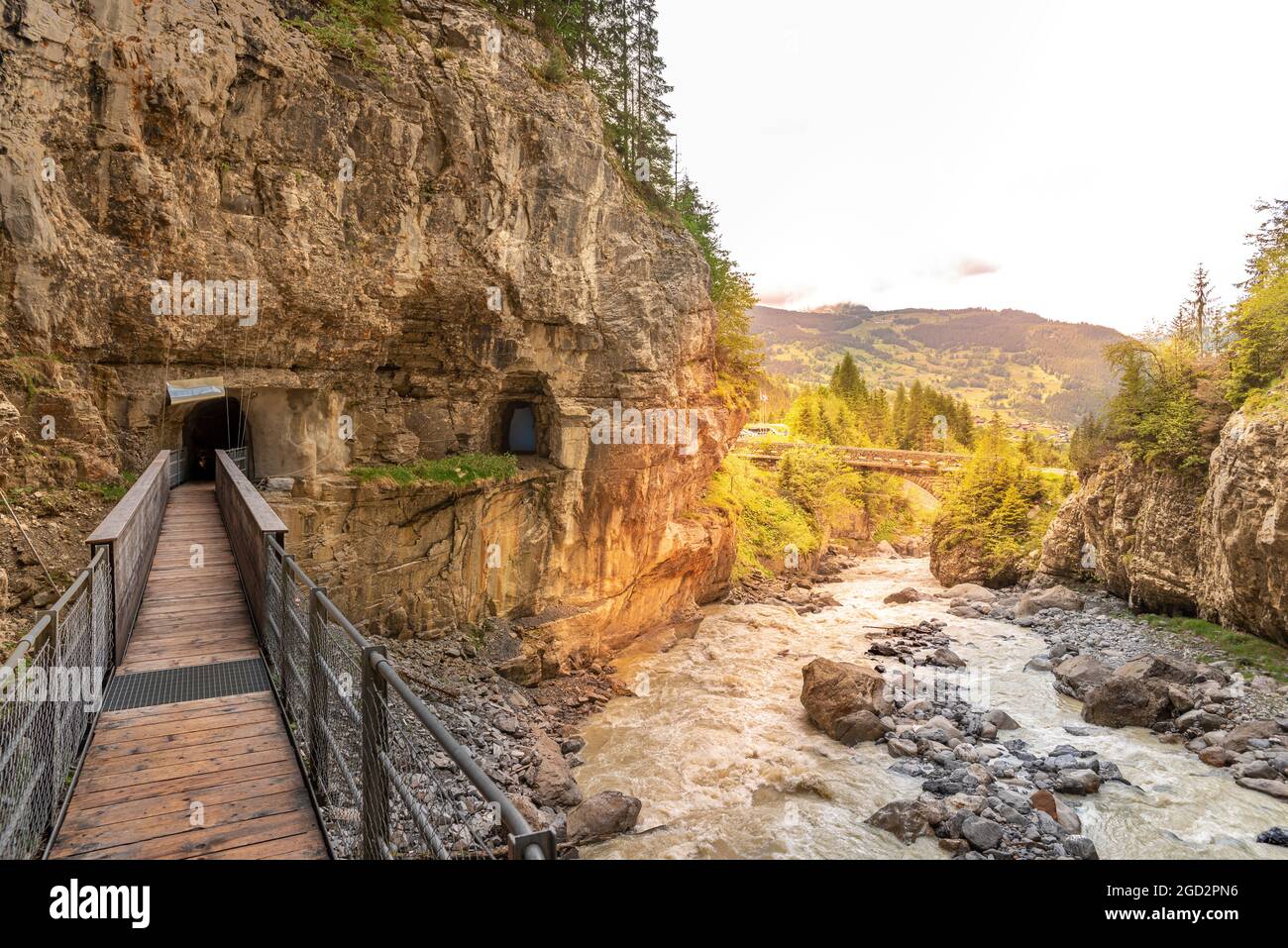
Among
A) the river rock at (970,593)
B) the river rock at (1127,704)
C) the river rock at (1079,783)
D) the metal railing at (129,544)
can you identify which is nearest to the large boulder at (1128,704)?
the river rock at (1127,704)

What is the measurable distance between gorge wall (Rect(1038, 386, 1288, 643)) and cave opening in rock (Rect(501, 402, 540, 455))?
22442 mm

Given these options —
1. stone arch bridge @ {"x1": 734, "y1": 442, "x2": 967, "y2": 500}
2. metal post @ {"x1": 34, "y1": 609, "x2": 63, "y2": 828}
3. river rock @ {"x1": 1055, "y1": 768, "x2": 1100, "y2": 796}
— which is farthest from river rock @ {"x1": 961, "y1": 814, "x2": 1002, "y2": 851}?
stone arch bridge @ {"x1": 734, "y1": 442, "x2": 967, "y2": 500}

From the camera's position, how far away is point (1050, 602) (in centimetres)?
2895

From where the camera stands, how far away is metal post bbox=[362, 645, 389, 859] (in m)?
4.15

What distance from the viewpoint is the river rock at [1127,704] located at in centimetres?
1762

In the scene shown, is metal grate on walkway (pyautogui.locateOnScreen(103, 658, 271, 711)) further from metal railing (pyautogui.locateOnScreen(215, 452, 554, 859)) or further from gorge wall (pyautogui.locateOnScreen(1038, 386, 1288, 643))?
gorge wall (pyautogui.locateOnScreen(1038, 386, 1288, 643))

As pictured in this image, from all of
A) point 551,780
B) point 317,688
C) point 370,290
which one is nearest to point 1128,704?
point 551,780

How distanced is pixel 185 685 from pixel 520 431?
19016 mm

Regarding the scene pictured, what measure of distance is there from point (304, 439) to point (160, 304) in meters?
4.59

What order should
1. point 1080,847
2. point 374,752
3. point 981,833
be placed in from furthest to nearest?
1. point 981,833
2. point 1080,847
3. point 374,752

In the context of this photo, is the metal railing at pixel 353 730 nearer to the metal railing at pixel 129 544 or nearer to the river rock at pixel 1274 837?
the metal railing at pixel 129 544

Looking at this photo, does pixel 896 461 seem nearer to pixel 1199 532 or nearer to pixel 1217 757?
pixel 1199 532

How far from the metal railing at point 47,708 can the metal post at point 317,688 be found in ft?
5.33

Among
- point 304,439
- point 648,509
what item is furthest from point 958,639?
point 304,439
